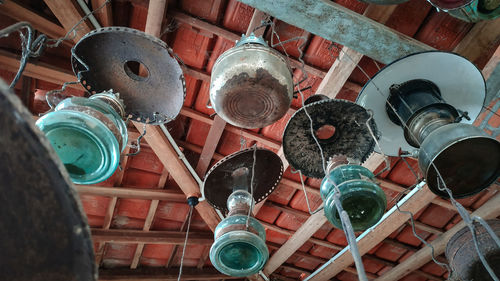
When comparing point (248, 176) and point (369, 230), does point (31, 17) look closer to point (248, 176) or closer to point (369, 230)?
point (248, 176)

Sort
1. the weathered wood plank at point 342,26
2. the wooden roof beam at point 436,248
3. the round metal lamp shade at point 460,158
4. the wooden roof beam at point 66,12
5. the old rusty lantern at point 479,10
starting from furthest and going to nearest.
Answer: the wooden roof beam at point 436,248 → the wooden roof beam at point 66,12 → the weathered wood plank at point 342,26 → the old rusty lantern at point 479,10 → the round metal lamp shade at point 460,158

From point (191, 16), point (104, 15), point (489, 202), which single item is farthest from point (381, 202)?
point (489, 202)

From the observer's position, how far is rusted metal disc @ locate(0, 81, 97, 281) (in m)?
0.47

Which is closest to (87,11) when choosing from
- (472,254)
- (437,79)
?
(437,79)

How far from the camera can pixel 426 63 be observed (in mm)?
2053

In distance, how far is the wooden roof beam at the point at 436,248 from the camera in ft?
12.4

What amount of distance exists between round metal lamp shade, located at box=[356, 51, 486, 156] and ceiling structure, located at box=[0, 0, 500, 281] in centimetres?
42

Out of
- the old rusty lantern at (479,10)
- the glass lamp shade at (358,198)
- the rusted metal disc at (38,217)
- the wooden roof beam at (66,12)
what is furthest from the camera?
the wooden roof beam at (66,12)

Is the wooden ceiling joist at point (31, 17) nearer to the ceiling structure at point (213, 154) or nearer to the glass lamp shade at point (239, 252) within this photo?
the ceiling structure at point (213, 154)

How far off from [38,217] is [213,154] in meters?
3.50

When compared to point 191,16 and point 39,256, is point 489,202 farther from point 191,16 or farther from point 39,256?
point 39,256

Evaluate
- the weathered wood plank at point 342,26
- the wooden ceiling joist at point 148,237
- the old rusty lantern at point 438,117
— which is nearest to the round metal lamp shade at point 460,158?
the old rusty lantern at point 438,117

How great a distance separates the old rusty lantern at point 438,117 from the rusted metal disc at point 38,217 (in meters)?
1.55

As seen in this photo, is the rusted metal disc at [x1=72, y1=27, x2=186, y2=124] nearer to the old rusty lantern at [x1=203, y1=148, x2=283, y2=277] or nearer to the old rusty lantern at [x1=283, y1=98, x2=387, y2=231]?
the old rusty lantern at [x1=203, y1=148, x2=283, y2=277]
